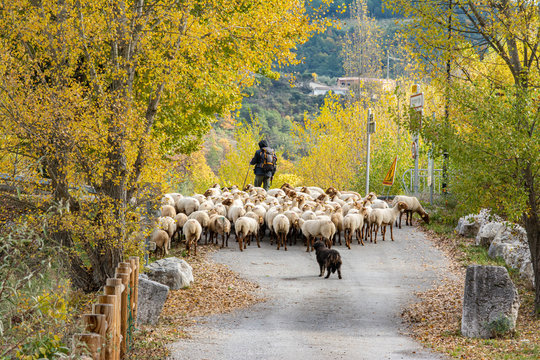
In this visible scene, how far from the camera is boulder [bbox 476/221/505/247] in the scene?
1593cm

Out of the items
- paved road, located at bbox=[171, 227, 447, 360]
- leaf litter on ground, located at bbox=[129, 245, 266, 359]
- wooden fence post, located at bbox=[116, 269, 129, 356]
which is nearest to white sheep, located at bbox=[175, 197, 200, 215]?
paved road, located at bbox=[171, 227, 447, 360]

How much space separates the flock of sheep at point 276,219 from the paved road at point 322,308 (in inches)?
21.4

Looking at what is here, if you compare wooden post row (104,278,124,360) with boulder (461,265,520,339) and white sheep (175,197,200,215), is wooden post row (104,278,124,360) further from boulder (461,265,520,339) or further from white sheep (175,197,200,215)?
white sheep (175,197,200,215)

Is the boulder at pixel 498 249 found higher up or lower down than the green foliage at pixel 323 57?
lower down

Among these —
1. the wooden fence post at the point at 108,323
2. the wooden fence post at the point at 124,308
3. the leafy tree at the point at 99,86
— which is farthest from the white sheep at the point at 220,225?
the wooden fence post at the point at 108,323

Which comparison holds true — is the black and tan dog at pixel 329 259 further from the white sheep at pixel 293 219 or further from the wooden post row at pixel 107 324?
the wooden post row at pixel 107 324

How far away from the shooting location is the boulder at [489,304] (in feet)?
31.0

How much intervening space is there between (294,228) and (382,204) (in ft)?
10.2

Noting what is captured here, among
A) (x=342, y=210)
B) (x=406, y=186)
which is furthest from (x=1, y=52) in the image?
(x=406, y=186)

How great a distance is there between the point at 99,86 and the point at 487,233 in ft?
34.5

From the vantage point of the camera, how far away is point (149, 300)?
9.82m

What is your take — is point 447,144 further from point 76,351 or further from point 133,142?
point 76,351

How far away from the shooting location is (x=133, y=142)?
10.7 metres

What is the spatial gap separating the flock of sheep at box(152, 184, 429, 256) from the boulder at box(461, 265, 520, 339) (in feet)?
21.9
